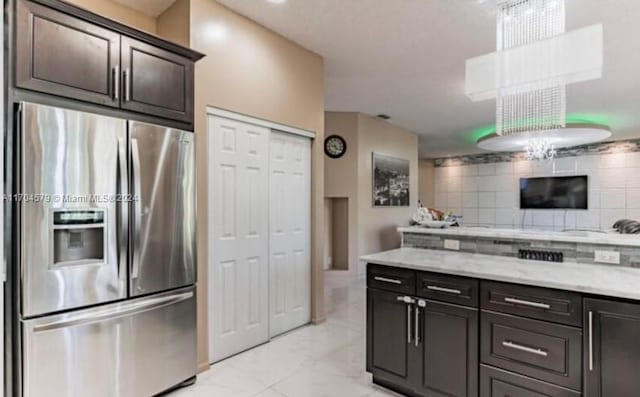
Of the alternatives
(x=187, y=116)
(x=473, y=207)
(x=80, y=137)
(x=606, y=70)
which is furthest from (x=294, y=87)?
(x=473, y=207)

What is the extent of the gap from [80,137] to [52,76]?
34cm

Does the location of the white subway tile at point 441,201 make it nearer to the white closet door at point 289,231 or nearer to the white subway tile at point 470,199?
the white subway tile at point 470,199

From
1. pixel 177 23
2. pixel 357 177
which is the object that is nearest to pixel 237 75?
pixel 177 23

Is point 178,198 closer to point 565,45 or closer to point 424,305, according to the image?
point 424,305

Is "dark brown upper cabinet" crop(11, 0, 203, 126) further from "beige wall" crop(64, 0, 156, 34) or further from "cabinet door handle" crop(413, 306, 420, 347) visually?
"cabinet door handle" crop(413, 306, 420, 347)

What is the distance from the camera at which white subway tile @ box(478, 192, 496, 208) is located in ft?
31.6

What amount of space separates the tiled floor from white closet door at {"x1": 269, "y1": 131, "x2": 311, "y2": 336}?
0.80ft

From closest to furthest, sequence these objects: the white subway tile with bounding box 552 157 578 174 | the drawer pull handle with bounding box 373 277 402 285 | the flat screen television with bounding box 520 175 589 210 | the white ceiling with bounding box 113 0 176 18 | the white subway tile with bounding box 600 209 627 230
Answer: the drawer pull handle with bounding box 373 277 402 285 < the white ceiling with bounding box 113 0 176 18 < the white subway tile with bounding box 600 209 627 230 < the flat screen television with bounding box 520 175 589 210 < the white subway tile with bounding box 552 157 578 174

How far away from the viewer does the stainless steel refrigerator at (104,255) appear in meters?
1.85

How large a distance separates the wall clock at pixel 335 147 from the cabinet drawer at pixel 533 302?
4410mm

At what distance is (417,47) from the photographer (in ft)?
11.8

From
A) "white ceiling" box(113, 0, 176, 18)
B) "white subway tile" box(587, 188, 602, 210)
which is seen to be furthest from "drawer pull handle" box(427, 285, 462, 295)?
"white subway tile" box(587, 188, 602, 210)

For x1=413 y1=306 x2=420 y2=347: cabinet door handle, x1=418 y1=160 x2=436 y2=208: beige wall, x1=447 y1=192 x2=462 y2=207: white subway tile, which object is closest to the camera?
x1=413 y1=306 x2=420 y2=347: cabinet door handle

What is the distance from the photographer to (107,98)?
2.14m
